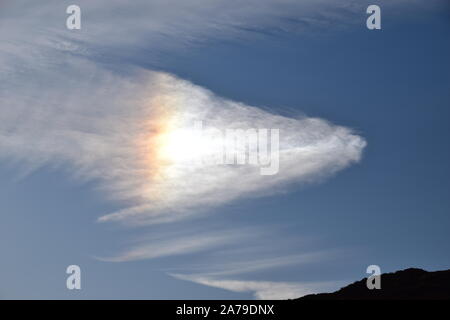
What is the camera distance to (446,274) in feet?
354

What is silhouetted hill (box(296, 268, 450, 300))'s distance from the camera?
10250 centimetres

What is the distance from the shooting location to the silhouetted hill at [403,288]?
10250cm

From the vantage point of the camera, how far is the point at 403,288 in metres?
111
